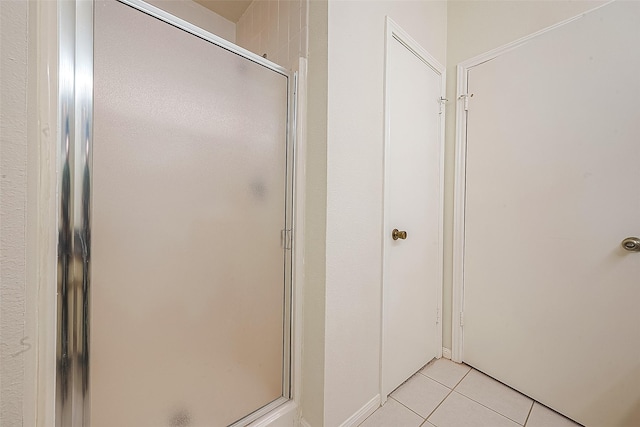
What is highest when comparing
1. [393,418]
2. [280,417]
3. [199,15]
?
[199,15]

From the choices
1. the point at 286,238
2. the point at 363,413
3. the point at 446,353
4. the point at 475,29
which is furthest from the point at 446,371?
the point at 475,29

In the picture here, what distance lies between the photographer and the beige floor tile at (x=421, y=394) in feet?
4.31

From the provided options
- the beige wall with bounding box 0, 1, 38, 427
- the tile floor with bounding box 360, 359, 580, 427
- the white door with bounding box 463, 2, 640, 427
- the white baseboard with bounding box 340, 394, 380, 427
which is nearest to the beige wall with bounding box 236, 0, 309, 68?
the beige wall with bounding box 0, 1, 38, 427

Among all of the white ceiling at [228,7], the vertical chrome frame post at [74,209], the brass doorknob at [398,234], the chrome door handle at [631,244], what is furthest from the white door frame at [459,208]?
the vertical chrome frame post at [74,209]

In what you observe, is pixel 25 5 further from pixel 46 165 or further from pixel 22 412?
pixel 22 412

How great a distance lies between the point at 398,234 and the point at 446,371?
3.41 ft

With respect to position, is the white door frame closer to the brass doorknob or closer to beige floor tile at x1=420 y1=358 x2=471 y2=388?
beige floor tile at x1=420 y1=358 x2=471 y2=388

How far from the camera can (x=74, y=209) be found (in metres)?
0.69

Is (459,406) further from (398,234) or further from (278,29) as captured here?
(278,29)

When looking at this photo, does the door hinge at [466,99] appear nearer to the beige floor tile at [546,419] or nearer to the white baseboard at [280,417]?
the beige floor tile at [546,419]

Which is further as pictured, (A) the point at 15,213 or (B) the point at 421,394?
(B) the point at 421,394

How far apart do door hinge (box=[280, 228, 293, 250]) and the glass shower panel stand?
2 centimetres

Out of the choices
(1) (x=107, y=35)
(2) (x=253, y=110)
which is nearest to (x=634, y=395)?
(2) (x=253, y=110)

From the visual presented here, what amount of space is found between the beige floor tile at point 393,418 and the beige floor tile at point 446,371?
36 centimetres
